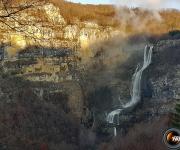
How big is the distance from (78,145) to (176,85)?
2147 centimetres

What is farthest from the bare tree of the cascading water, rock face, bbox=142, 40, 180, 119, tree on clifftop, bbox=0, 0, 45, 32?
the cascading water

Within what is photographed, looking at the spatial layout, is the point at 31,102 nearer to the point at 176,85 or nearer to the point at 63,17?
the point at 176,85

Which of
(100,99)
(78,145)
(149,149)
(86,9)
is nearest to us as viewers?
(149,149)

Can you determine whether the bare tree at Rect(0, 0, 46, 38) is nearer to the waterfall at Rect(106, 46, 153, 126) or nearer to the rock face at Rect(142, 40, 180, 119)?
the rock face at Rect(142, 40, 180, 119)

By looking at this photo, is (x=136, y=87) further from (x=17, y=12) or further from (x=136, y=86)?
(x=17, y=12)

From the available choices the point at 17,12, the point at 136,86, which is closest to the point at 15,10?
the point at 17,12

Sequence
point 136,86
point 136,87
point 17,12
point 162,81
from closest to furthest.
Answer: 1. point 17,12
2. point 162,81
3. point 136,87
4. point 136,86

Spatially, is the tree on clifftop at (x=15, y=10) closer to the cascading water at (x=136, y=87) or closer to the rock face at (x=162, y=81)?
the rock face at (x=162, y=81)

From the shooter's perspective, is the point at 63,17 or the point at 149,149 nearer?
the point at 149,149

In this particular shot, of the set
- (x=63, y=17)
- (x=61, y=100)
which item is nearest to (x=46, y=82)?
(x=61, y=100)

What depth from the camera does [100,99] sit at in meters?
103

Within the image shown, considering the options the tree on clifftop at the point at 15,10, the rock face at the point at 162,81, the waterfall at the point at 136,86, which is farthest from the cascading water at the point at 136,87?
the tree on clifftop at the point at 15,10

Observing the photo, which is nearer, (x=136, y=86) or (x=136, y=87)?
(x=136, y=87)

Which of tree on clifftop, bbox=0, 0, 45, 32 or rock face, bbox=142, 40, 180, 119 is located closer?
tree on clifftop, bbox=0, 0, 45, 32
